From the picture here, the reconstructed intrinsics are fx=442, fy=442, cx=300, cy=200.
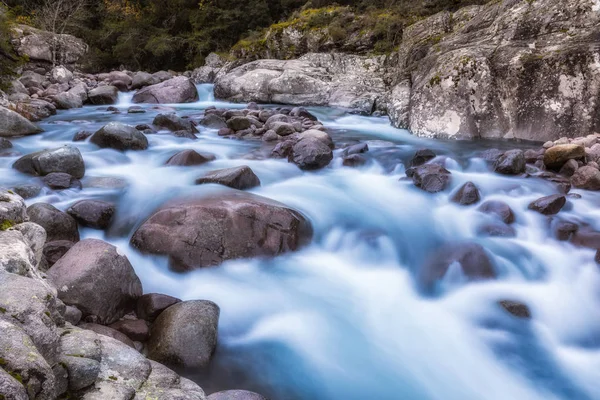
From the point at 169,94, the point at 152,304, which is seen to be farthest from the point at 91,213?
the point at 169,94

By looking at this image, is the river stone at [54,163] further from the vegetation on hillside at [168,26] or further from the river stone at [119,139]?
the vegetation on hillside at [168,26]

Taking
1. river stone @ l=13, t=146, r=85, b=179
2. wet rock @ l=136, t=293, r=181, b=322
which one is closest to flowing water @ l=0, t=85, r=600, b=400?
river stone @ l=13, t=146, r=85, b=179

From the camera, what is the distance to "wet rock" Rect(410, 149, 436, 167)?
7215mm

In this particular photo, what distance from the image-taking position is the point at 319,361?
354 centimetres

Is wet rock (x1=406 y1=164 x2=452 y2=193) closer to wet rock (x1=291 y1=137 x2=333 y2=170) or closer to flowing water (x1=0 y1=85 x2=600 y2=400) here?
flowing water (x1=0 y1=85 x2=600 y2=400)

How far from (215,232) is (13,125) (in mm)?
6611

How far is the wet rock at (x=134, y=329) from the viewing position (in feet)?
11.0

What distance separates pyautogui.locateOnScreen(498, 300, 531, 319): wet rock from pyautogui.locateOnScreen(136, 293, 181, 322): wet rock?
2.89 m

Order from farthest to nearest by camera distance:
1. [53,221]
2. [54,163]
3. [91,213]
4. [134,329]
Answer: [54,163] → [91,213] → [53,221] → [134,329]

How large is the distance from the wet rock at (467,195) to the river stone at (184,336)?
3.67m

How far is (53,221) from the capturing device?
4438 millimetres

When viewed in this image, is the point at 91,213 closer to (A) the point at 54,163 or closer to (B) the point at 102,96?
(A) the point at 54,163

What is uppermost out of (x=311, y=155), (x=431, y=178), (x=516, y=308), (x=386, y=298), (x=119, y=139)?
(x=119, y=139)

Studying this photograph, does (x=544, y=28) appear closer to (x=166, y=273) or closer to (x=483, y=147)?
(x=483, y=147)
